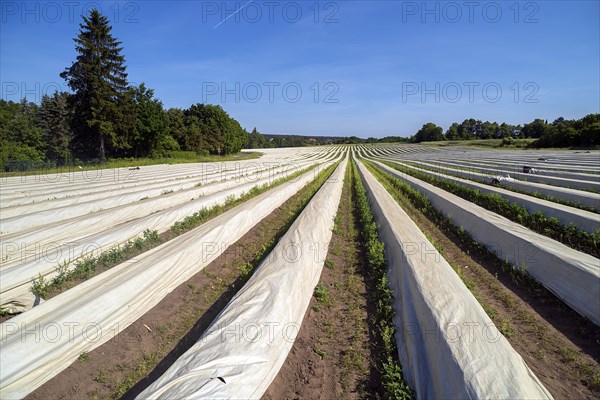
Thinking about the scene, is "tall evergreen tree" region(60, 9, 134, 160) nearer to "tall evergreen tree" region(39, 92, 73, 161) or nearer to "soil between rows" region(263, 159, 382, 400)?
"tall evergreen tree" region(39, 92, 73, 161)

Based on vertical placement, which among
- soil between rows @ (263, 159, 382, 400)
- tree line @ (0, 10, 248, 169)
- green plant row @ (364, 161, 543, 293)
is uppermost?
tree line @ (0, 10, 248, 169)

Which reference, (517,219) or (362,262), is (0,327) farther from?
(517,219)

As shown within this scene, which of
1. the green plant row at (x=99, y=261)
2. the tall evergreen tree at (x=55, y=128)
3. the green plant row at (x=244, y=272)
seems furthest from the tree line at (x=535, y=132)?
the tall evergreen tree at (x=55, y=128)

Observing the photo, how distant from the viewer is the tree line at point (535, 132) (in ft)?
139

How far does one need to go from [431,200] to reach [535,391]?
9.18 m

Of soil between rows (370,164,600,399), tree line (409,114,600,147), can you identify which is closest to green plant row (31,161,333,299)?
soil between rows (370,164,600,399)

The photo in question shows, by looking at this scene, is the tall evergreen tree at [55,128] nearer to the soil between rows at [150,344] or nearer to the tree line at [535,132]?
the soil between rows at [150,344]

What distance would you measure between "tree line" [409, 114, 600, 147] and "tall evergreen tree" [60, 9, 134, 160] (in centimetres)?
6096

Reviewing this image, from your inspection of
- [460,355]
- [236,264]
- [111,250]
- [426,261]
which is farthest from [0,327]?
[426,261]

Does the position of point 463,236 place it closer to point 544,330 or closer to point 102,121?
point 544,330

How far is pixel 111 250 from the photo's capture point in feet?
18.8

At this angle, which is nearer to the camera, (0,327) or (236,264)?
(0,327)

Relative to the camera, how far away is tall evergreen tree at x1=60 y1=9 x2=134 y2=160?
28.9 meters

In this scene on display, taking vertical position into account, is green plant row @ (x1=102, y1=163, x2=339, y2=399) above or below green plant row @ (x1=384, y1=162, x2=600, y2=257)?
below
